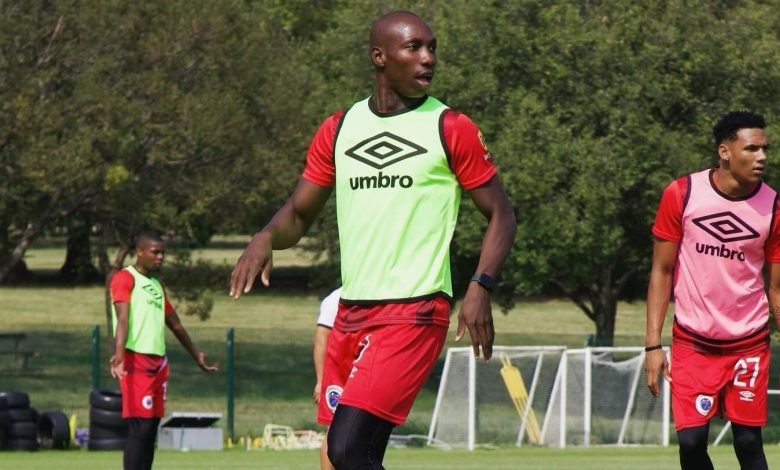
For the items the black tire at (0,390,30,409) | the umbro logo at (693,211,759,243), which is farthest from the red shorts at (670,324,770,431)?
the black tire at (0,390,30,409)

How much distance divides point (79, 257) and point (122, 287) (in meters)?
49.6

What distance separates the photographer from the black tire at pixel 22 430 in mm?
21734

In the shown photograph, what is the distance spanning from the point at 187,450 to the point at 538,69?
10638mm

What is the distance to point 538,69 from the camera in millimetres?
29672

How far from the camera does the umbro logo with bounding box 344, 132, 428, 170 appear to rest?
6.61 meters

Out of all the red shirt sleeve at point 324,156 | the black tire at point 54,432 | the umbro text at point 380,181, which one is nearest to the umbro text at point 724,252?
the red shirt sleeve at point 324,156

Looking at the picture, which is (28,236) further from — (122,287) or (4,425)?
(122,287)

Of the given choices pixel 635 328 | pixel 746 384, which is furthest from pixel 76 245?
pixel 746 384

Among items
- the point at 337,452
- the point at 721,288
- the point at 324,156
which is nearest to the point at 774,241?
the point at 721,288

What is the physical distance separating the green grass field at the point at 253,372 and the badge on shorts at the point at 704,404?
9.24 m

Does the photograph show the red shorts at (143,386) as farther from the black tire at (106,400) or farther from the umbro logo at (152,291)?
the black tire at (106,400)

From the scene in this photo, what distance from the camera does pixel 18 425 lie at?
21.7 metres

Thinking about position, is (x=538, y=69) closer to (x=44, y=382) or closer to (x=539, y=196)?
(x=539, y=196)

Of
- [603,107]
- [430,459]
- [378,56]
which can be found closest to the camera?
[378,56]
